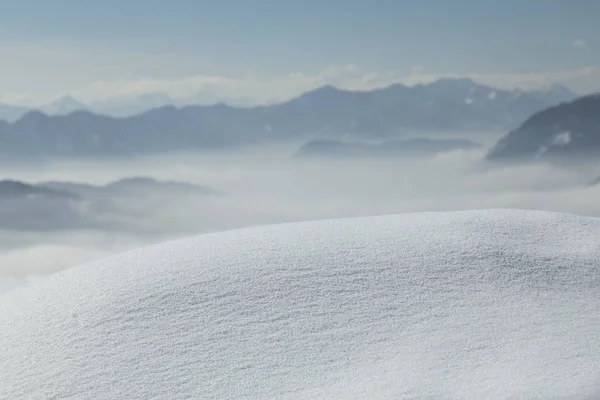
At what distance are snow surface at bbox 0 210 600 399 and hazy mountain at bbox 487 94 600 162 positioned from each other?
17.0m

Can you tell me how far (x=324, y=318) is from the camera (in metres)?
3.04

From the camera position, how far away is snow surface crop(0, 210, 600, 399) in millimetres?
2672

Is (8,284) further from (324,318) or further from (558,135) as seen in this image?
(558,135)

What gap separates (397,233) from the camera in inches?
145

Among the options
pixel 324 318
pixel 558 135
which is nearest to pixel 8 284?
pixel 324 318

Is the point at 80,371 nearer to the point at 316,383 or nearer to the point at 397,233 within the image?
the point at 316,383

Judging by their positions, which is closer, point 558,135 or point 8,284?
point 8,284

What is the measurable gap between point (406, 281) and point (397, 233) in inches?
17.8

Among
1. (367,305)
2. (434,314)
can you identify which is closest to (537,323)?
(434,314)

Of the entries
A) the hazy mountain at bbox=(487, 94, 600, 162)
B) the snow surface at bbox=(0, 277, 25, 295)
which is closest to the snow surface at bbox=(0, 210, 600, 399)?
the snow surface at bbox=(0, 277, 25, 295)

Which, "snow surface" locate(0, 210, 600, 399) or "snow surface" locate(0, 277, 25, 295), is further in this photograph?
"snow surface" locate(0, 277, 25, 295)

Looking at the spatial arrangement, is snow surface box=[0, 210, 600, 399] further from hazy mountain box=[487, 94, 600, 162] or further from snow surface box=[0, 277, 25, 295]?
hazy mountain box=[487, 94, 600, 162]

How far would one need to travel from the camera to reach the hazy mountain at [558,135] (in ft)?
63.7

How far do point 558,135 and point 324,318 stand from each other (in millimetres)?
19195
